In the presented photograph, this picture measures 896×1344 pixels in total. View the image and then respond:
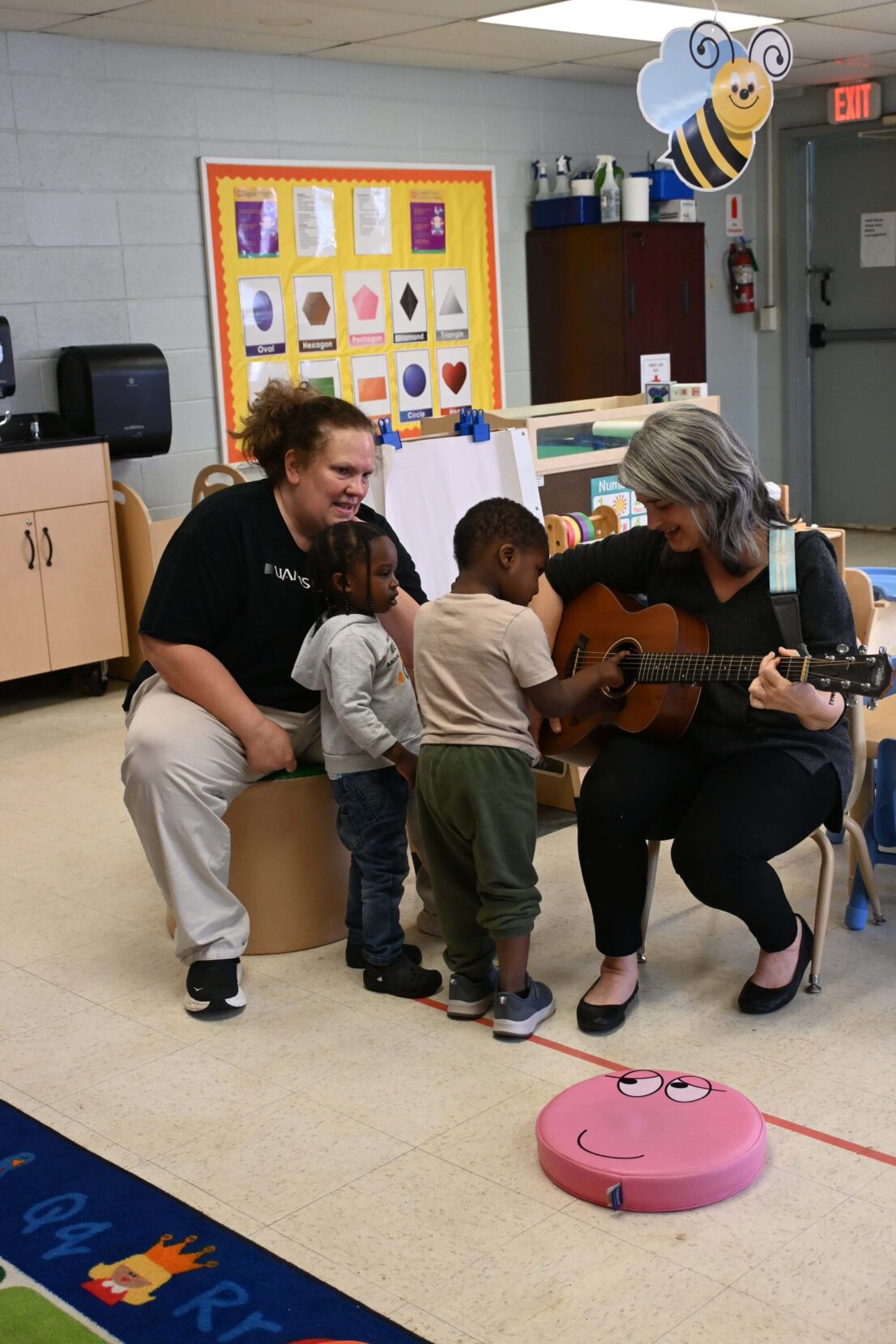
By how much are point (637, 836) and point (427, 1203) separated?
792 mm

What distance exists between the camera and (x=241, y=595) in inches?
113

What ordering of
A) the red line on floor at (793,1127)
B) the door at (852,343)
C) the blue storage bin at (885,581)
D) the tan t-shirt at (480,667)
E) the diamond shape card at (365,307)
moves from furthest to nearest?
the door at (852,343) < the diamond shape card at (365,307) < the blue storage bin at (885,581) < the tan t-shirt at (480,667) < the red line on floor at (793,1127)

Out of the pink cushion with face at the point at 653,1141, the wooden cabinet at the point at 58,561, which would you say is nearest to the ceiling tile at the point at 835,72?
the wooden cabinet at the point at 58,561

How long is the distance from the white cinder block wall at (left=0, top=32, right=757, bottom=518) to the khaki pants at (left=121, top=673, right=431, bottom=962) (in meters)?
2.87

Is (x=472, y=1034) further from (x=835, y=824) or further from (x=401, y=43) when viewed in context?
(x=401, y=43)

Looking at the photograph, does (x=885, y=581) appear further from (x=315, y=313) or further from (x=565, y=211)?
(x=565, y=211)

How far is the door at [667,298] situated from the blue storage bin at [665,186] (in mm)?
181

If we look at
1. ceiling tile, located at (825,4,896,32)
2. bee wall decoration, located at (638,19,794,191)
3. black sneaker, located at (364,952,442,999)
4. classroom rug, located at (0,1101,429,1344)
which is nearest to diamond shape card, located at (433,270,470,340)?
ceiling tile, located at (825,4,896,32)

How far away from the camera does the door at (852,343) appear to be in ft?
25.9

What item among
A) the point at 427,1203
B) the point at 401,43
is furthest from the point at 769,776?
the point at 401,43

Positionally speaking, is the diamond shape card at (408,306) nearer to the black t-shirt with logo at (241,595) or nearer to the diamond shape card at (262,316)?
the diamond shape card at (262,316)

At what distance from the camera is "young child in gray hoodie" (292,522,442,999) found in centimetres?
268

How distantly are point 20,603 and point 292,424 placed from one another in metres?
2.51

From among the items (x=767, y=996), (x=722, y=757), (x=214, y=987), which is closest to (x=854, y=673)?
(x=722, y=757)
